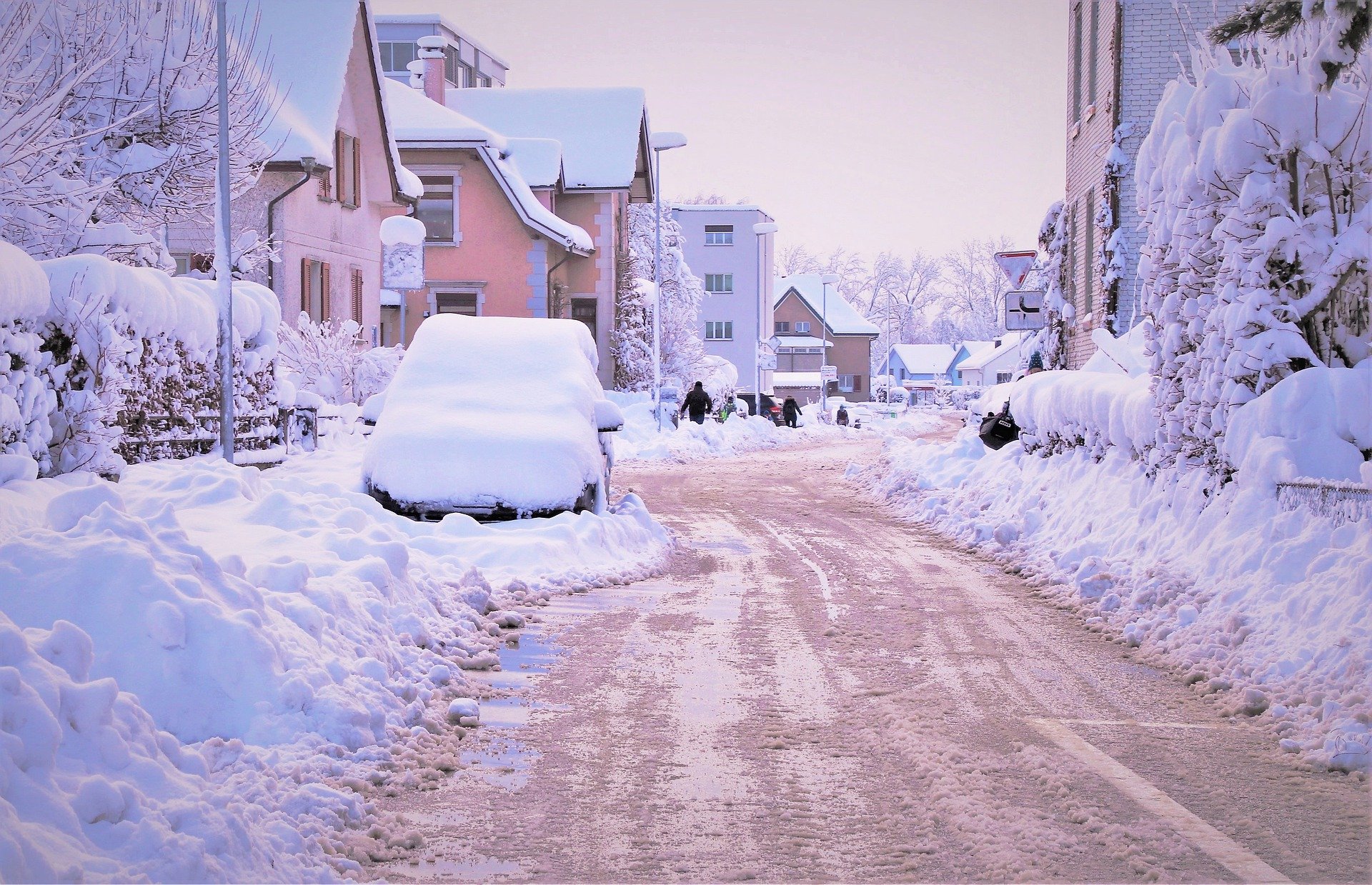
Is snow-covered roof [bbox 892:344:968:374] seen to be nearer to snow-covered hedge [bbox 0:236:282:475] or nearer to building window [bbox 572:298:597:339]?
building window [bbox 572:298:597:339]

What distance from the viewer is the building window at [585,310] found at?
4134cm

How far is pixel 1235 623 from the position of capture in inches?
295

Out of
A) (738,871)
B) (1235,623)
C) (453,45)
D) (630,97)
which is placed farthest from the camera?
(453,45)

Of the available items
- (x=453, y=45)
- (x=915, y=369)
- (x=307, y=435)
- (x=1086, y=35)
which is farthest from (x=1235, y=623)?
(x=915, y=369)

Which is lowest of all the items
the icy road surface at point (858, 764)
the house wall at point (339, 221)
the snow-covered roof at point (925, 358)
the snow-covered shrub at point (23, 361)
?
the icy road surface at point (858, 764)

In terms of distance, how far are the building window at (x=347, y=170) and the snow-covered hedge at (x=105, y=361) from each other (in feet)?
44.3

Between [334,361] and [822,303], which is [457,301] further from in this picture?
[822,303]

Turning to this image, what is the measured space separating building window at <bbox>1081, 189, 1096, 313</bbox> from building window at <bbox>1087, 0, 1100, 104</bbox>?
65.8 inches


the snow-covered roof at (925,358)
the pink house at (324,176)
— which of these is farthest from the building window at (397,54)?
the snow-covered roof at (925,358)

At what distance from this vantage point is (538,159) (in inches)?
1524

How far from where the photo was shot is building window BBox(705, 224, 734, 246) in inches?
2901

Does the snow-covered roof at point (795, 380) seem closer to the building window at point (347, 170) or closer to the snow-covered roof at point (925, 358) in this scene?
the snow-covered roof at point (925, 358)

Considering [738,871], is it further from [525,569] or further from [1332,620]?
[525,569]

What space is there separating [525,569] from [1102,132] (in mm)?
15113
